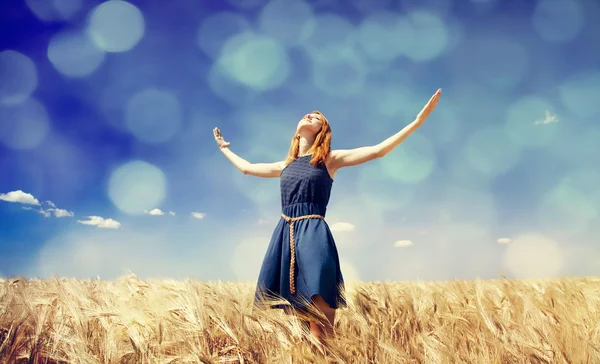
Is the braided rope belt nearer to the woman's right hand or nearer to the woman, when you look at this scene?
the woman

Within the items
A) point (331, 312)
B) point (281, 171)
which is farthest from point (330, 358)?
point (281, 171)

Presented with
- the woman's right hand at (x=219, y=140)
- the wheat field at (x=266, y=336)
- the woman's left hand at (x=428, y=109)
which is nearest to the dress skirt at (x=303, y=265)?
the wheat field at (x=266, y=336)

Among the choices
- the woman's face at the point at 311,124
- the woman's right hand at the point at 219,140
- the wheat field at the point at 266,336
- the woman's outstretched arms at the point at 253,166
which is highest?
the woman's right hand at the point at 219,140

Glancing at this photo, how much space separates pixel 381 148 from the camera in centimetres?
314

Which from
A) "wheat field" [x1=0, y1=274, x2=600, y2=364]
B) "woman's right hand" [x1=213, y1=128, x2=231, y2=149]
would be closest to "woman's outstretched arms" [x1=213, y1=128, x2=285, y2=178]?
"woman's right hand" [x1=213, y1=128, x2=231, y2=149]

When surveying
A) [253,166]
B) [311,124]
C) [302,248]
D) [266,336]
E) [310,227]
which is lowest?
[266,336]

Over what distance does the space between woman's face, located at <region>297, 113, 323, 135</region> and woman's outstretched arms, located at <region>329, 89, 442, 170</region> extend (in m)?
0.21

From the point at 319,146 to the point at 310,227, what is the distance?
60 cm

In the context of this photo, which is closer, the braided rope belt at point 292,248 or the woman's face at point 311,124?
the braided rope belt at point 292,248

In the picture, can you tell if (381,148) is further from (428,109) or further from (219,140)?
(219,140)

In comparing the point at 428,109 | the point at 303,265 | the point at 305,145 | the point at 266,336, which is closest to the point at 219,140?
the point at 305,145

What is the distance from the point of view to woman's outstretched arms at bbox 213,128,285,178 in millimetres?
3508

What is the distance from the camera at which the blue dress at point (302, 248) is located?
2818 millimetres

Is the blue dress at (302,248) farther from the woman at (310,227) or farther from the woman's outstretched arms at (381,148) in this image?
the woman's outstretched arms at (381,148)
